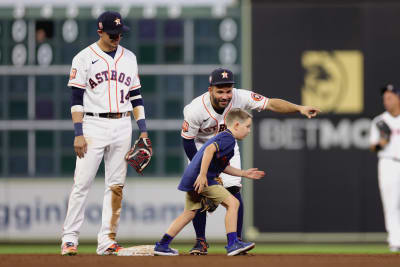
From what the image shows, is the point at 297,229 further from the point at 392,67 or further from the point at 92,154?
the point at 92,154

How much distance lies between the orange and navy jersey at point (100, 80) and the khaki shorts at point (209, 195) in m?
1.04

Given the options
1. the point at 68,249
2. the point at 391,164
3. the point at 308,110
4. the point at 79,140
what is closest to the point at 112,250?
the point at 68,249

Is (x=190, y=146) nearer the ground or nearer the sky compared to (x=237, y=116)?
nearer the ground

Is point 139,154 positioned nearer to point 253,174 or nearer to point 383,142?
point 253,174

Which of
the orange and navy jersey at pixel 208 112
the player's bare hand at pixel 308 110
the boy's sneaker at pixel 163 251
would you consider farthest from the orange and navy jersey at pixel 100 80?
the player's bare hand at pixel 308 110

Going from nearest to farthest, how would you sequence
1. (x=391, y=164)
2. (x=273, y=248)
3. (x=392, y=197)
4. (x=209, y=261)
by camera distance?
1. (x=209, y=261)
2. (x=392, y=197)
3. (x=391, y=164)
4. (x=273, y=248)

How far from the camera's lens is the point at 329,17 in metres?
13.5

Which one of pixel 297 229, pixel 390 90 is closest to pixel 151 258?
pixel 390 90

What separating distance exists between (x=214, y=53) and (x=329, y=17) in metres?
1.82

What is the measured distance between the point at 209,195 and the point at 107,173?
103cm

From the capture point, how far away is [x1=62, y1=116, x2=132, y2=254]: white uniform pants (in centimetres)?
788

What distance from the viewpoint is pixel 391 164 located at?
1080cm

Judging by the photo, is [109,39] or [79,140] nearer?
[79,140]

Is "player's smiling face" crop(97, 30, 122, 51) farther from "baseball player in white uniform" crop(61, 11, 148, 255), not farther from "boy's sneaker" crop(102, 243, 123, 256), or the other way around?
"boy's sneaker" crop(102, 243, 123, 256)
